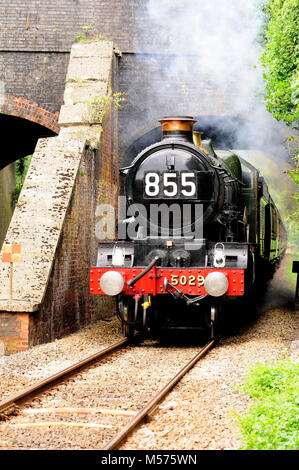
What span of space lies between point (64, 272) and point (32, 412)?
4630 millimetres

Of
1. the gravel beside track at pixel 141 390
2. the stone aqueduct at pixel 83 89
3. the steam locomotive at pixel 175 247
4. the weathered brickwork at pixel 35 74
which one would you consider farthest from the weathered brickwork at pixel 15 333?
the weathered brickwork at pixel 35 74

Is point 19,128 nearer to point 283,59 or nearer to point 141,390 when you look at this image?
point 283,59

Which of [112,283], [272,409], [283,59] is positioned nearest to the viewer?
[272,409]

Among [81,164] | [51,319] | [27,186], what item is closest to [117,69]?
[81,164]

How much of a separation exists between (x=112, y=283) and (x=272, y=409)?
12.8 ft

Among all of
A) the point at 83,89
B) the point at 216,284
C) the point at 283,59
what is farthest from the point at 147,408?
the point at 83,89

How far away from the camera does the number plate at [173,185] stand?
8.91 metres

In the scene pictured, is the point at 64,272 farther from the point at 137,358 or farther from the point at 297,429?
the point at 297,429

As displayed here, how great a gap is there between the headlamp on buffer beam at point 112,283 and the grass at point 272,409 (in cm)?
267

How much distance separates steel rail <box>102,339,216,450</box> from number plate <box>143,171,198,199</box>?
92.2 inches

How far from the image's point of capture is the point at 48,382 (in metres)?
6.43

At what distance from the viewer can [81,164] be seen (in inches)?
421

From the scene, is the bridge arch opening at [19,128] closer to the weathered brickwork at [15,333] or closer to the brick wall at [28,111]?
the brick wall at [28,111]

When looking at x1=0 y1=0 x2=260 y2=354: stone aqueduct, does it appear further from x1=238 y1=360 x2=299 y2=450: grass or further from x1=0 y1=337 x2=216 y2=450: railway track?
x1=238 y1=360 x2=299 y2=450: grass
